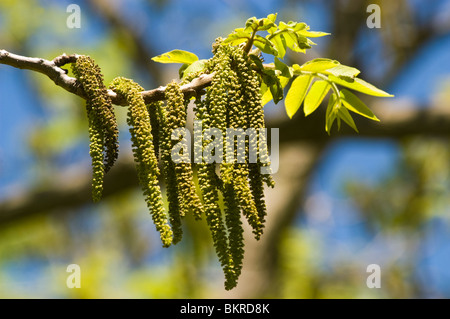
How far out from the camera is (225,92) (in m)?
2.34

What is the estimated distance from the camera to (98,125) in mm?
2297

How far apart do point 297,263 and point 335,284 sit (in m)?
0.88

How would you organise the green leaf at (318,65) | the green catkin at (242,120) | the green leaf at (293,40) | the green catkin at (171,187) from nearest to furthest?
1. the green catkin at (242,120)
2. the green catkin at (171,187)
3. the green leaf at (293,40)
4. the green leaf at (318,65)

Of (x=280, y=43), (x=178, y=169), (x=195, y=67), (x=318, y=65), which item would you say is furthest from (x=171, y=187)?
(x=318, y=65)

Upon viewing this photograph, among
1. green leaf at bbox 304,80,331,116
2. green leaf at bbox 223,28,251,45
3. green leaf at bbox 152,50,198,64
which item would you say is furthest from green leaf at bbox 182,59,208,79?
green leaf at bbox 304,80,331,116

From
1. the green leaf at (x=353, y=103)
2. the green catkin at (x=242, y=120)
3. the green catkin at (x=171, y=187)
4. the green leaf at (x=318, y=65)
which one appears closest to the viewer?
the green catkin at (x=242, y=120)

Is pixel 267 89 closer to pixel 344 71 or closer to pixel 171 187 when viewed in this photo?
pixel 344 71

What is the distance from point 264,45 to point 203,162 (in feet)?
2.20

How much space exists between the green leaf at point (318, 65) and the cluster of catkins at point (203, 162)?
0.44 m

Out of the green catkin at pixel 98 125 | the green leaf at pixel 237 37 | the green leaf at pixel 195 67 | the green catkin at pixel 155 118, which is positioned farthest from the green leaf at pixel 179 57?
the green catkin at pixel 98 125

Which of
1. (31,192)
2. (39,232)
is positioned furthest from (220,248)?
(39,232)

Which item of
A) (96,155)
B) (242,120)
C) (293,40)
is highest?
(293,40)

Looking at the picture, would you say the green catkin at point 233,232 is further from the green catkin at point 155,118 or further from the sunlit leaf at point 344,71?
the sunlit leaf at point 344,71

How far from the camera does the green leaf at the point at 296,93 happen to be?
2846 millimetres
